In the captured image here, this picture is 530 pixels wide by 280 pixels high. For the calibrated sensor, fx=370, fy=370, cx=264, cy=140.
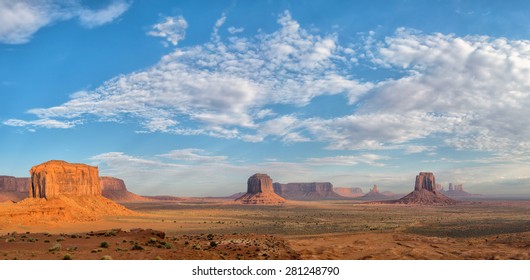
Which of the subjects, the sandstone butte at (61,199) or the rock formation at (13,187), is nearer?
the sandstone butte at (61,199)

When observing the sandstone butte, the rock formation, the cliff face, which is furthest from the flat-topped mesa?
the cliff face

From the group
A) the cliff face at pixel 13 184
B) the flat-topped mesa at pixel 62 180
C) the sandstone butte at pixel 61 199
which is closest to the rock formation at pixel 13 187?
the cliff face at pixel 13 184

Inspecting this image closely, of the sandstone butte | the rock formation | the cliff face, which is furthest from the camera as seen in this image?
Result: the cliff face

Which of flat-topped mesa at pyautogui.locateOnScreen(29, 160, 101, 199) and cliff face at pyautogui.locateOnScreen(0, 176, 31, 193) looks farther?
cliff face at pyautogui.locateOnScreen(0, 176, 31, 193)

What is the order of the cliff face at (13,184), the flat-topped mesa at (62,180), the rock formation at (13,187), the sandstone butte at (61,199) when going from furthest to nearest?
the cliff face at (13,184)
the rock formation at (13,187)
the flat-topped mesa at (62,180)
the sandstone butte at (61,199)

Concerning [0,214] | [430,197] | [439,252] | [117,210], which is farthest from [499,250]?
[430,197]

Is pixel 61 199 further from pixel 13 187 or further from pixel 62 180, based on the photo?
pixel 13 187

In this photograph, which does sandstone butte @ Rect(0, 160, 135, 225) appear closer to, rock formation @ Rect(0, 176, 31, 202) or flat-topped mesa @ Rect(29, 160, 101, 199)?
flat-topped mesa @ Rect(29, 160, 101, 199)

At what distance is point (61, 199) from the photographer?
3110 inches

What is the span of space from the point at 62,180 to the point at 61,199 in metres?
12.8

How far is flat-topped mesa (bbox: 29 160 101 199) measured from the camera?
83.1 meters

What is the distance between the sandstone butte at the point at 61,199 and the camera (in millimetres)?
63031

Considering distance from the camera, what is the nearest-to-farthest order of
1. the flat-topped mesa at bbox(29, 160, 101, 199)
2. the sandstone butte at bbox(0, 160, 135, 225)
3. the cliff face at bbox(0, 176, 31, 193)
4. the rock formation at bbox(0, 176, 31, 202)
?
the sandstone butte at bbox(0, 160, 135, 225) → the flat-topped mesa at bbox(29, 160, 101, 199) → the rock formation at bbox(0, 176, 31, 202) → the cliff face at bbox(0, 176, 31, 193)

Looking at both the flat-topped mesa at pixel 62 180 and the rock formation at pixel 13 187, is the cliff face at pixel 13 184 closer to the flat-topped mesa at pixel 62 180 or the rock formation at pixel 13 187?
the rock formation at pixel 13 187
